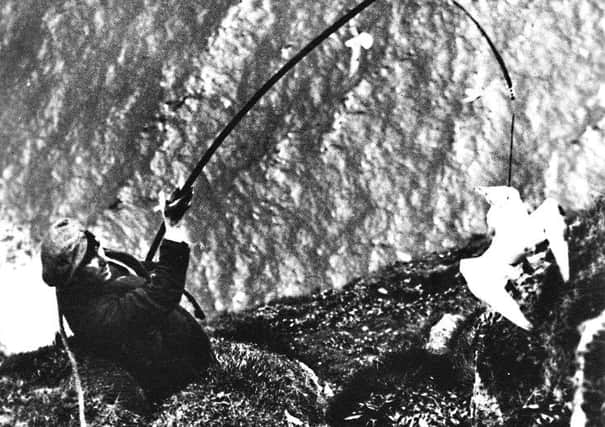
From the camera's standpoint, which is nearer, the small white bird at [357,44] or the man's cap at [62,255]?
the man's cap at [62,255]

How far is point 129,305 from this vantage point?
1651 mm

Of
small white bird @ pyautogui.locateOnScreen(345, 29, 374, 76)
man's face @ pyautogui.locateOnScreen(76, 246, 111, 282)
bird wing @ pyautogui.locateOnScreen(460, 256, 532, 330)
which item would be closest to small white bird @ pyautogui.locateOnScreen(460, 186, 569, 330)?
bird wing @ pyautogui.locateOnScreen(460, 256, 532, 330)

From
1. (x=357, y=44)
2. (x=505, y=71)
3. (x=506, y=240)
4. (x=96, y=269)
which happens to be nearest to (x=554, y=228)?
(x=506, y=240)

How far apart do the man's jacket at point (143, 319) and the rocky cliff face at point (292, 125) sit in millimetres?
48

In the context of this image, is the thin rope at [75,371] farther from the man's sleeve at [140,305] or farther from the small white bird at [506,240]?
the small white bird at [506,240]

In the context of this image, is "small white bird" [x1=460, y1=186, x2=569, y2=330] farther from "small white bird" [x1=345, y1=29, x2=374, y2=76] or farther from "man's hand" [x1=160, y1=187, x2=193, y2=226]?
"man's hand" [x1=160, y1=187, x2=193, y2=226]

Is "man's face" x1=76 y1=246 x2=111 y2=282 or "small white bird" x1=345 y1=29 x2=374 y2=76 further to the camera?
"small white bird" x1=345 y1=29 x2=374 y2=76

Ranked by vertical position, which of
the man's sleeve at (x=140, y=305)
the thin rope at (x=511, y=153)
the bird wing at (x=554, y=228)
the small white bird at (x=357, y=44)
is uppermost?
the small white bird at (x=357, y=44)

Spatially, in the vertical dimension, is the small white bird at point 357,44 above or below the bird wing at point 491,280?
above

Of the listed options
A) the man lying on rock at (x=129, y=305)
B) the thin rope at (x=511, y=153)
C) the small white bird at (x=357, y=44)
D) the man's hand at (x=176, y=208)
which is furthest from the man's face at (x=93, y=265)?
the thin rope at (x=511, y=153)

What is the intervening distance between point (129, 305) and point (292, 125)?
0.43 meters

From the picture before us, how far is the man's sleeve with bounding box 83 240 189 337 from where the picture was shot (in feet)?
5.42

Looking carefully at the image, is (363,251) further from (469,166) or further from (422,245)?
(469,166)

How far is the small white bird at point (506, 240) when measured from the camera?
1.69 m
